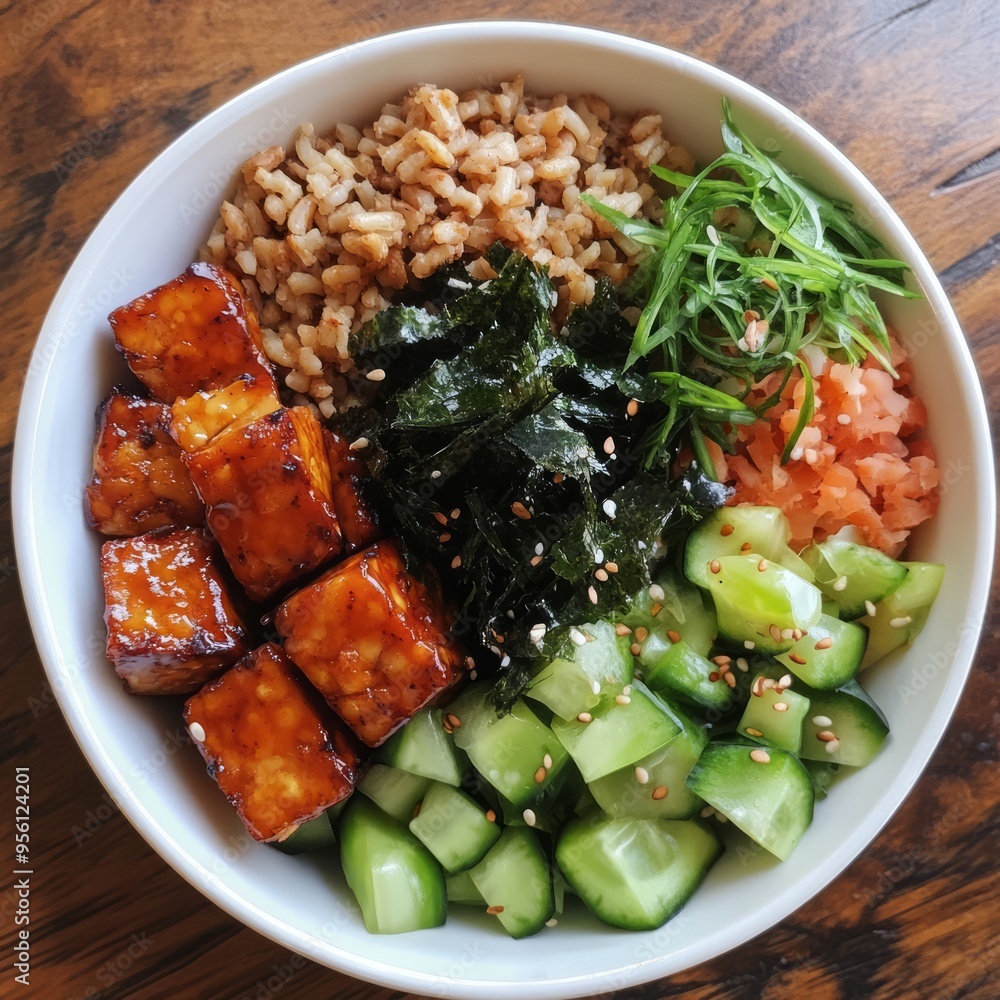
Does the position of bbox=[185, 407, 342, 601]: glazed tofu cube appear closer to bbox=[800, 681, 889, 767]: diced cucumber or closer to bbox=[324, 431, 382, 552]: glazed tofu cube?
bbox=[324, 431, 382, 552]: glazed tofu cube

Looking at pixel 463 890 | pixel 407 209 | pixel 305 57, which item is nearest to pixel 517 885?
pixel 463 890

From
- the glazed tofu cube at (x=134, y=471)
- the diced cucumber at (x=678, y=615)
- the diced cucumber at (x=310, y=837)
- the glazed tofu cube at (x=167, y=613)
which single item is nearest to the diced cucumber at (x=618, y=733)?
the diced cucumber at (x=678, y=615)

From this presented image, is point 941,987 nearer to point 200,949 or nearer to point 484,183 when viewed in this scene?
point 200,949

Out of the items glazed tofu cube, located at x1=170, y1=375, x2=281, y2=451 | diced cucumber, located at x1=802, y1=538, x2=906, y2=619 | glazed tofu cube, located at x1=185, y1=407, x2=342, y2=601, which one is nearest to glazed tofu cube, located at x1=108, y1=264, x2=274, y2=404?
glazed tofu cube, located at x1=170, y1=375, x2=281, y2=451

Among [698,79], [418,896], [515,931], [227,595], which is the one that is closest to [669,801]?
[515,931]

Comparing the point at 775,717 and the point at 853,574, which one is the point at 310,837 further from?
the point at 853,574

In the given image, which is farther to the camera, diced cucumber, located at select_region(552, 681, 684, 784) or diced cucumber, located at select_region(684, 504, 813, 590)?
diced cucumber, located at select_region(684, 504, 813, 590)
